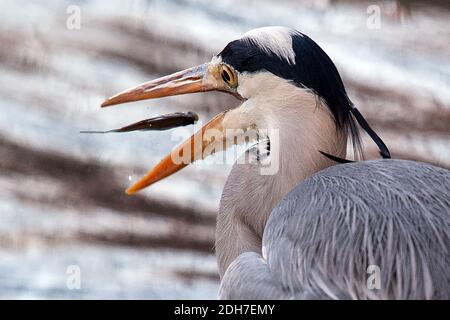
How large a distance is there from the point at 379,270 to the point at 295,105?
32 cm

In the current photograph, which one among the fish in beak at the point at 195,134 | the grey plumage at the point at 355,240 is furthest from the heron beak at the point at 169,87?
the grey plumage at the point at 355,240

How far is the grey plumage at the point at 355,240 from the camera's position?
0.81 meters

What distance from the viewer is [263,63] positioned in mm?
1064


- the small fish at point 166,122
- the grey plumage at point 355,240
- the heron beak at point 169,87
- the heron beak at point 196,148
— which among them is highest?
the heron beak at point 169,87

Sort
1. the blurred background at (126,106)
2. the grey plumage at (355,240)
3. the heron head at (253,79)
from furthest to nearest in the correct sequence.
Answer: the blurred background at (126,106)
the heron head at (253,79)
the grey plumage at (355,240)

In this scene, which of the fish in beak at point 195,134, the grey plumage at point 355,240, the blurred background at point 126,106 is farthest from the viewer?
the blurred background at point 126,106

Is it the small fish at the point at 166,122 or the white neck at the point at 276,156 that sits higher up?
the small fish at the point at 166,122

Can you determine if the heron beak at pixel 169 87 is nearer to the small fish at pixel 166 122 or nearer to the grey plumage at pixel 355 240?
the small fish at pixel 166 122

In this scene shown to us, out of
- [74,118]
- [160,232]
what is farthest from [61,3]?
[160,232]

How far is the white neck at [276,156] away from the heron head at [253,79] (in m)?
0.01

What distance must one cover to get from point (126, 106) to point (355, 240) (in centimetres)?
81

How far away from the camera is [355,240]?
845mm
